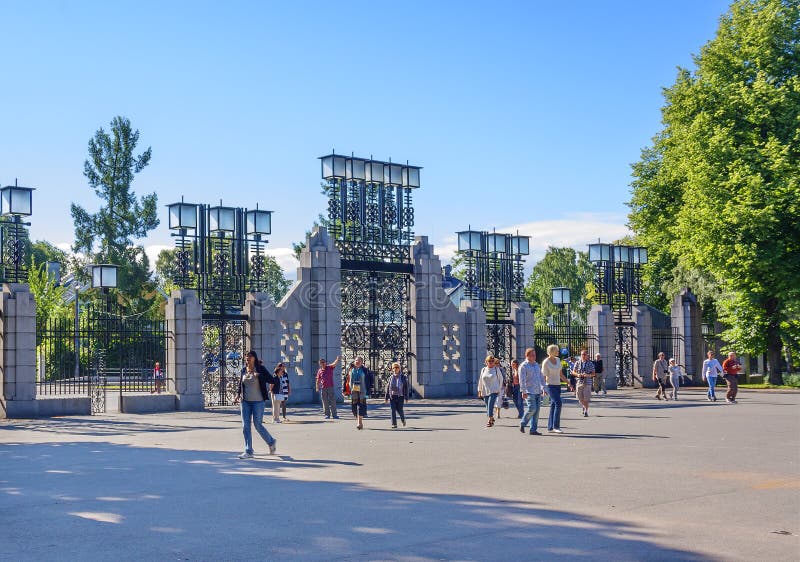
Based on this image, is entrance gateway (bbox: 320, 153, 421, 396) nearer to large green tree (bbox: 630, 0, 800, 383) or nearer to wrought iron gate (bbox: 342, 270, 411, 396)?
wrought iron gate (bbox: 342, 270, 411, 396)

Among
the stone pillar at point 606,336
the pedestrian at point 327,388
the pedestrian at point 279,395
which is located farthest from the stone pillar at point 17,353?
the stone pillar at point 606,336

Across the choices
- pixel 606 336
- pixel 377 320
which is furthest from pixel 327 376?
pixel 606 336

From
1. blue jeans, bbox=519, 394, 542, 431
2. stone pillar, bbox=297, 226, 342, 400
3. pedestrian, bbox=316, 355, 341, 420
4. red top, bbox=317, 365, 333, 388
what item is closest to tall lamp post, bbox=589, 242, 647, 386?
stone pillar, bbox=297, 226, 342, 400

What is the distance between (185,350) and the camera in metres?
27.3

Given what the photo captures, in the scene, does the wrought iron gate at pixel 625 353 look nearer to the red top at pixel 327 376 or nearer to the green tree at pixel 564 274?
the red top at pixel 327 376

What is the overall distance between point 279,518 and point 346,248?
72.1 feet

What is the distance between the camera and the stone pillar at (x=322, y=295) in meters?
29.7

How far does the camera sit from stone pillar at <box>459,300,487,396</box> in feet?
110

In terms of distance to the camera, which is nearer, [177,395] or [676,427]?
[676,427]

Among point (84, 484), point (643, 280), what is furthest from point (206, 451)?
point (643, 280)

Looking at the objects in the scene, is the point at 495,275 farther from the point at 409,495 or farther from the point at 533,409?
the point at 409,495

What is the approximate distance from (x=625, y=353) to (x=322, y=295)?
16.0 m

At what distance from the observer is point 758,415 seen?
2388 centimetres

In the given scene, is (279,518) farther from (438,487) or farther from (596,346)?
(596,346)
